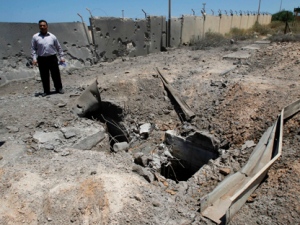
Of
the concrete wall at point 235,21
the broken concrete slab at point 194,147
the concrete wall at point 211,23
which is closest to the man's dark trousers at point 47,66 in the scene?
the broken concrete slab at point 194,147

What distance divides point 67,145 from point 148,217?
6.09ft

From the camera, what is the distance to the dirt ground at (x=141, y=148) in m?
2.29

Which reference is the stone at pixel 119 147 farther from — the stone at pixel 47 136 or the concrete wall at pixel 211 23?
the concrete wall at pixel 211 23

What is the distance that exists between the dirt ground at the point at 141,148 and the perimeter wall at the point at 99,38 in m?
0.60

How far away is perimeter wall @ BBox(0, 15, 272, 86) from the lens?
577 cm

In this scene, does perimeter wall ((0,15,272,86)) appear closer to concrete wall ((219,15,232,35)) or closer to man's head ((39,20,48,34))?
man's head ((39,20,48,34))

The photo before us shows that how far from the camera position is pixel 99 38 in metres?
7.42

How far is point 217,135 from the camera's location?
3.89 metres

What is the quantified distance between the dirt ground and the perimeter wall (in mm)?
599

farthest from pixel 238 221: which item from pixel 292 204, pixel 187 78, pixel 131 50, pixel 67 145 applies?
pixel 131 50

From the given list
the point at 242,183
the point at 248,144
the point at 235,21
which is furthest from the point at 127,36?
the point at 235,21

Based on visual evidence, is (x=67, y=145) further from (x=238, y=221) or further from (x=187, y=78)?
(x=187, y=78)

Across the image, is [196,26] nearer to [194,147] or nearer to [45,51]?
[45,51]

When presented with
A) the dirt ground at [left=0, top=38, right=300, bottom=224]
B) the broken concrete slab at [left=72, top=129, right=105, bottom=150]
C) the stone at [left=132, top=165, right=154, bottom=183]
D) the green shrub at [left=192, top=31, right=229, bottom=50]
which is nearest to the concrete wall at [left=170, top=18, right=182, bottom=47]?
the green shrub at [left=192, top=31, right=229, bottom=50]
